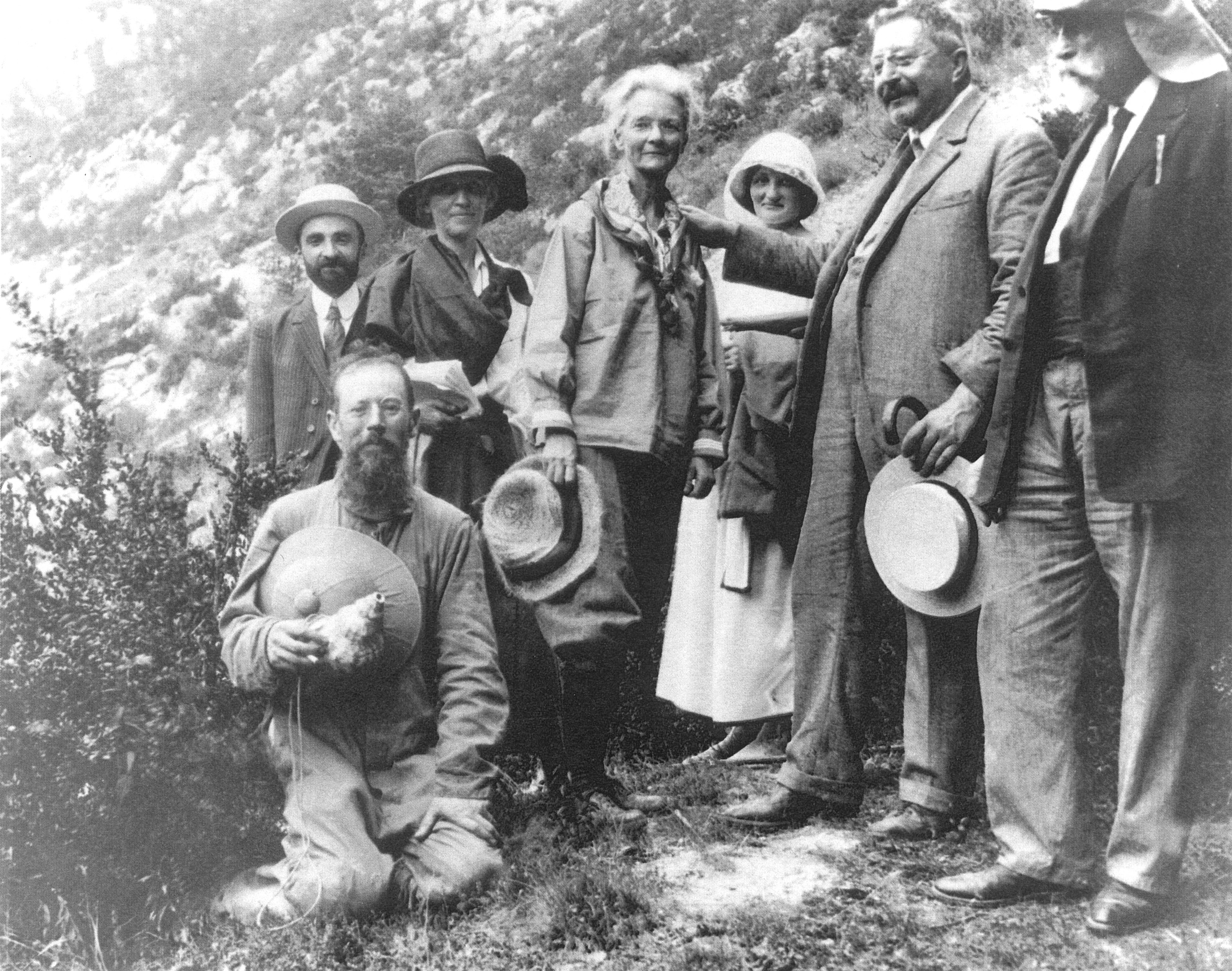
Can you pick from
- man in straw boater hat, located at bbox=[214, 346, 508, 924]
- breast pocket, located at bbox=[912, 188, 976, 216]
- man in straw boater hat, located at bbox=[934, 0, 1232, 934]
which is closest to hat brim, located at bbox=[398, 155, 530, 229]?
man in straw boater hat, located at bbox=[214, 346, 508, 924]

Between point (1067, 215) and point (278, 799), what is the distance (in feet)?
10.9

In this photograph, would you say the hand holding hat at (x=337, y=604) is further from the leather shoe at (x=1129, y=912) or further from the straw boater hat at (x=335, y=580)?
the leather shoe at (x=1129, y=912)

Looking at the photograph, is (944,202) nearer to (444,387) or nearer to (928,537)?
(928,537)

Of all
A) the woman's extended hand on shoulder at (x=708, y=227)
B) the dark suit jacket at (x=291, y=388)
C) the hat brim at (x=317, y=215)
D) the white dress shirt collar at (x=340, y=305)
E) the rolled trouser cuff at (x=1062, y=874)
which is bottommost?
the rolled trouser cuff at (x=1062, y=874)

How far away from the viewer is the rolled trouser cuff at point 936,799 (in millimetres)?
3861

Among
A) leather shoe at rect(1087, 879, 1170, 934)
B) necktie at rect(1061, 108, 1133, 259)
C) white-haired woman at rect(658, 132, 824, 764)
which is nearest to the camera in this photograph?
leather shoe at rect(1087, 879, 1170, 934)

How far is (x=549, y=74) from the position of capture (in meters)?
8.15

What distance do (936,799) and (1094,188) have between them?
1.97 meters

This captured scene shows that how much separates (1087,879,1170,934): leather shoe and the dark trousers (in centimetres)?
182

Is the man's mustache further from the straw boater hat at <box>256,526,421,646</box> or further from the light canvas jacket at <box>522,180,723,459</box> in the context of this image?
the straw boater hat at <box>256,526,421,646</box>

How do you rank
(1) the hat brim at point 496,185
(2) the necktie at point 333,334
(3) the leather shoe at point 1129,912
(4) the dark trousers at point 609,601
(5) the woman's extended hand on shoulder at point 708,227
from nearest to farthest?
(3) the leather shoe at point 1129,912, (4) the dark trousers at point 609,601, (5) the woman's extended hand on shoulder at point 708,227, (1) the hat brim at point 496,185, (2) the necktie at point 333,334

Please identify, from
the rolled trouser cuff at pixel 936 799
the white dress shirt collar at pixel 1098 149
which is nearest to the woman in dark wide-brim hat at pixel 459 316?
the rolled trouser cuff at pixel 936 799

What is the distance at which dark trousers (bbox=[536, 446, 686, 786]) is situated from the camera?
13.9ft

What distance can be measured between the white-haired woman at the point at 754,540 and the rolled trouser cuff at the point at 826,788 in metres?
1.00
